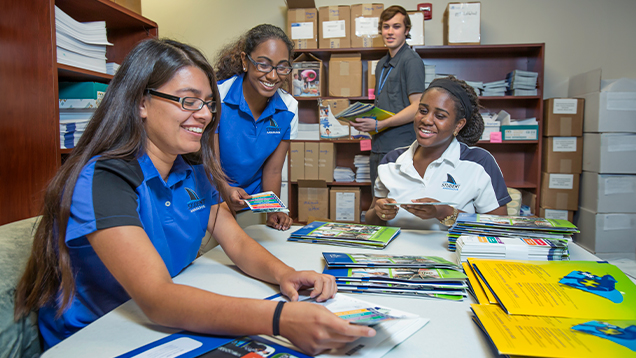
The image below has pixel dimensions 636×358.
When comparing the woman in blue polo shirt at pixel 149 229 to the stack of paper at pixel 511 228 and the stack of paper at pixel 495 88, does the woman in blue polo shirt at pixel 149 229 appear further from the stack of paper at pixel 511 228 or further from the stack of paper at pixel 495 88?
the stack of paper at pixel 495 88

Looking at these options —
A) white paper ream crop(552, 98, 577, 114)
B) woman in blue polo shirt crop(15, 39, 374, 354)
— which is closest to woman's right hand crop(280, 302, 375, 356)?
woman in blue polo shirt crop(15, 39, 374, 354)

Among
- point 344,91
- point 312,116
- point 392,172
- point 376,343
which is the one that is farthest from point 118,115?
point 312,116

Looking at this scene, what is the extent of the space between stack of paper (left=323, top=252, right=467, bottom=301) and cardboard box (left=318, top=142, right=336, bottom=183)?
2837 mm

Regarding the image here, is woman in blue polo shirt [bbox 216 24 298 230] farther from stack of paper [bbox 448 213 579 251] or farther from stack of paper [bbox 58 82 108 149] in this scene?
stack of paper [bbox 58 82 108 149]

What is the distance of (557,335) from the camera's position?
2.22 ft

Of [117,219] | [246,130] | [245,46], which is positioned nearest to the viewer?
[117,219]

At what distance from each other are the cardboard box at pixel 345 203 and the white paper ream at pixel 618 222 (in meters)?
2.15

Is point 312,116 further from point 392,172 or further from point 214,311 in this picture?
point 214,311

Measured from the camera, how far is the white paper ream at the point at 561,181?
359 centimetres

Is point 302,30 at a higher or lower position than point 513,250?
higher

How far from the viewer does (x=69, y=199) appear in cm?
80

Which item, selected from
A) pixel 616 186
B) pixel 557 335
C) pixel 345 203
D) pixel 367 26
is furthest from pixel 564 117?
pixel 557 335

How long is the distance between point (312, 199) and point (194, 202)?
286 centimetres

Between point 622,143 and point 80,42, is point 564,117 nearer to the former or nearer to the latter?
point 622,143
